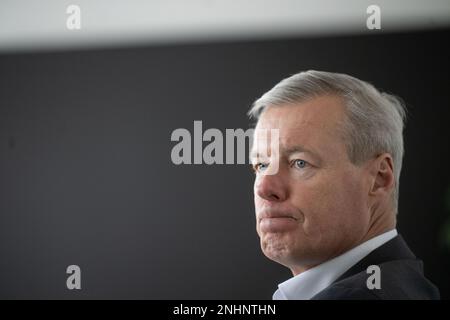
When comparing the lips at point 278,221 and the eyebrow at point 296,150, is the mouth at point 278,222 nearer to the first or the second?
the lips at point 278,221

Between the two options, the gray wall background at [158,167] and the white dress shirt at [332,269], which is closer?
the white dress shirt at [332,269]

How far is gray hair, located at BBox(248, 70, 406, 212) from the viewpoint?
4.76 feet

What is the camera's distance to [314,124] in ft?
4.79

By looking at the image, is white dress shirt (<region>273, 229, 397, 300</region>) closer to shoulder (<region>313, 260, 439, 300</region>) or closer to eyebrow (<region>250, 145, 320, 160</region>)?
shoulder (<region>313, 260, 439, 300</region>)

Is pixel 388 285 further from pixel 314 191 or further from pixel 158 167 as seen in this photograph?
pixel 158 167

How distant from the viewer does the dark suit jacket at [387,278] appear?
4.42 feet

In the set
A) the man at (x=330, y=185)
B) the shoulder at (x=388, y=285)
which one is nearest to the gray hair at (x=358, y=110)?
the man at (x=330, y=185)

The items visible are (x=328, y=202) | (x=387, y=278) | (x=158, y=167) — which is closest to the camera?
(x=387, y=278)

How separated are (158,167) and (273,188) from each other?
1.74ft

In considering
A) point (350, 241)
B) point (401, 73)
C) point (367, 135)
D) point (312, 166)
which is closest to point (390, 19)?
point (401, 73)

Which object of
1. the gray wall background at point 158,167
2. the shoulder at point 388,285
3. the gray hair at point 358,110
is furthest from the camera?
the gray wall background at point 158,167

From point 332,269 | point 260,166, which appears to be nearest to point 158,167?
point 260,166

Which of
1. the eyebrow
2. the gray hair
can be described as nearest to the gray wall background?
the gray hair

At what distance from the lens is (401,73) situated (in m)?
1.79
